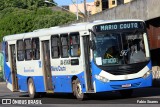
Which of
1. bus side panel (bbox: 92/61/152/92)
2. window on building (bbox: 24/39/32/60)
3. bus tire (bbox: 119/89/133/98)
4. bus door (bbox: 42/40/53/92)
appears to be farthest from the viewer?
window on building (bbox: 24/39/32/60)

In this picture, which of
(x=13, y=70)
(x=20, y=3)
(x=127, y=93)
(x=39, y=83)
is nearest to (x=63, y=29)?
(x=39, y=83)

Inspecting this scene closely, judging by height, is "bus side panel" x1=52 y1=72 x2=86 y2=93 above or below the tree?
below

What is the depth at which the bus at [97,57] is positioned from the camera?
19.7 m

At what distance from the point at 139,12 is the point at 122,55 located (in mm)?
11042

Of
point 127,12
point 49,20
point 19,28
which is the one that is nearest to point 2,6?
point 19,28

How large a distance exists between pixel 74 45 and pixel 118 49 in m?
2.09

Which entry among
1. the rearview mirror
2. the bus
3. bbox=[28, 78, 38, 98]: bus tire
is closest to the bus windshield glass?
the bus

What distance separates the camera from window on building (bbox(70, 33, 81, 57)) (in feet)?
68.5

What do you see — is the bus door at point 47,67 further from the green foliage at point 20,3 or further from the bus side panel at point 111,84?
the green foliage at point 20,3

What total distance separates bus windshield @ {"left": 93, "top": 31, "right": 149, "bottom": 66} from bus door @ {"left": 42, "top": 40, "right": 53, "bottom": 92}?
13.0 feet

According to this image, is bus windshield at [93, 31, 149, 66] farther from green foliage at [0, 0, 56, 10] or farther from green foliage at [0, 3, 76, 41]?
green foliage at [0, 0, 56, 10]

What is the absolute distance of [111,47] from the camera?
19734mm

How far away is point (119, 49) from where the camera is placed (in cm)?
1980

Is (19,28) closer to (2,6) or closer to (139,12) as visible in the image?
(2,6)
